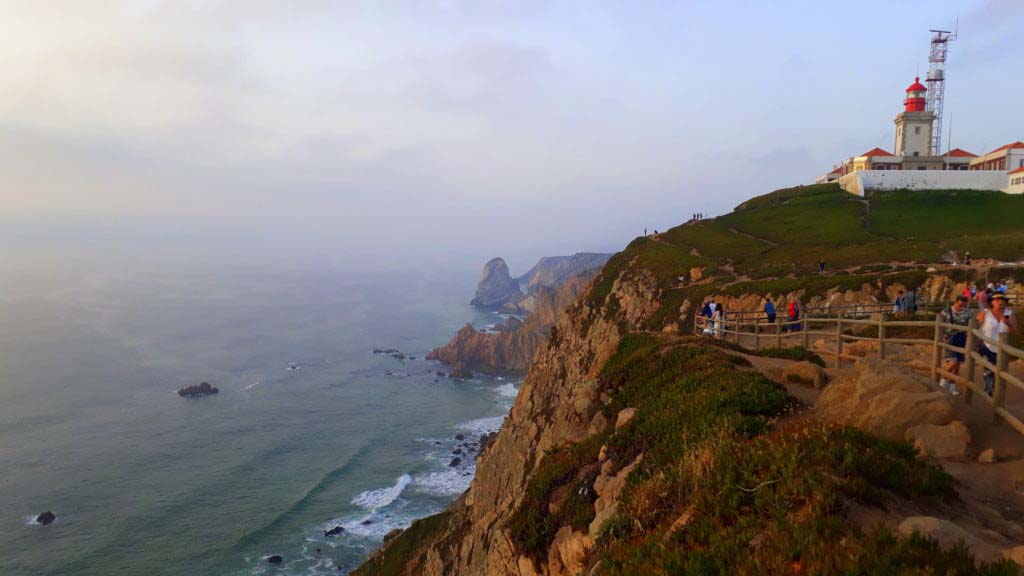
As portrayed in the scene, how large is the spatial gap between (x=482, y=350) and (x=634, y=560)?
115941 millimetres

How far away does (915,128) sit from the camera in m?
76.9

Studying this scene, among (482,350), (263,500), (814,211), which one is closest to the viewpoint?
(263,500)

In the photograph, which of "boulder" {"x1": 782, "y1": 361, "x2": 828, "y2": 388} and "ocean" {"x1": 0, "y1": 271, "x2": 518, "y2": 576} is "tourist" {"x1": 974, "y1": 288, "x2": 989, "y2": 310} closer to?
"boulder" {"x1": 782, "y1": 361, "x2": 828, "y2": 388}

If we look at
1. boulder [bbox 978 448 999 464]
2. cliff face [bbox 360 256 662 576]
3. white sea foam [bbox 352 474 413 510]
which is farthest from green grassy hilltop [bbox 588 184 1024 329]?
boulder [bbox 978 448 999 464]

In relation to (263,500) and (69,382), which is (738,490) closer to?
(263,500)

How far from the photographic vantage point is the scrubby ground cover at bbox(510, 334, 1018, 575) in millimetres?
4953

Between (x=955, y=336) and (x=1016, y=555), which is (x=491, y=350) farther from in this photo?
(x=1016, y=555)

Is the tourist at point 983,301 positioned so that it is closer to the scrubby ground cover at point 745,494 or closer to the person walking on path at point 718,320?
the scrubby ground cover at point 745,494

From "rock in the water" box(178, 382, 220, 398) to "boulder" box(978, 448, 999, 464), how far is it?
99.9 meters

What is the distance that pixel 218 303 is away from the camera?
605 ft

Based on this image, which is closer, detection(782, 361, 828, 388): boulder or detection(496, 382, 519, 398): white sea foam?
detection(782, 361, 828, 388): boulder

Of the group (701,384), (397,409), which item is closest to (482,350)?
(397,409)

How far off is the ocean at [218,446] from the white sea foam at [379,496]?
0.20 meters

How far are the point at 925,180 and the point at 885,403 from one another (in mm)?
82772
